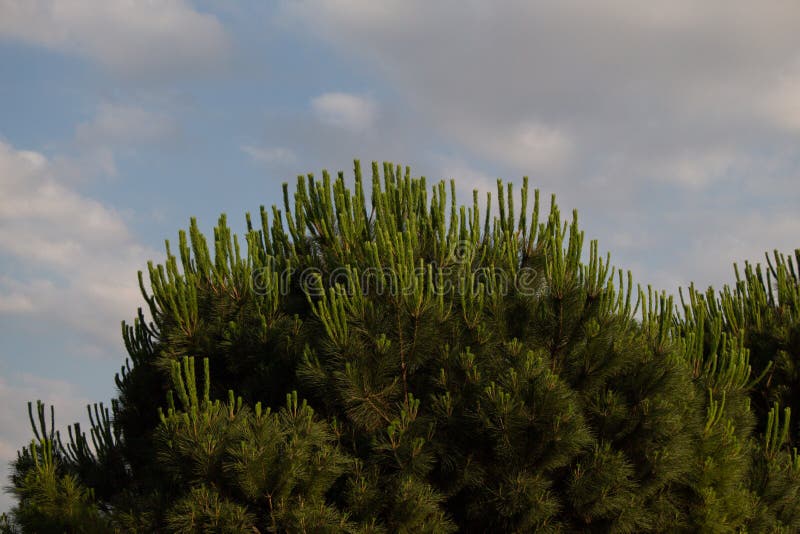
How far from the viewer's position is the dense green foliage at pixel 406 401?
7.57m

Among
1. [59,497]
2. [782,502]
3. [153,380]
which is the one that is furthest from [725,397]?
[59,497]

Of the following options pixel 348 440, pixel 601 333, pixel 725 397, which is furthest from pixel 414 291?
pixel 725 397

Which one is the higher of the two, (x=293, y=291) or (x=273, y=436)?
(x=293, y=291)

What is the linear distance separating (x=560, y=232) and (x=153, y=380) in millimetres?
5449

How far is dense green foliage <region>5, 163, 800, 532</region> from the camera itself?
757cm

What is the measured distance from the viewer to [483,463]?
341 inches

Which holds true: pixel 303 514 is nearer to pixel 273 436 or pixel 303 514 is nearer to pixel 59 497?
Result: pixel 273 436

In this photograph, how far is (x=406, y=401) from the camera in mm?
8469

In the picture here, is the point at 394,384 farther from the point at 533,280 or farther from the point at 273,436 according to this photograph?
the point at 533,280

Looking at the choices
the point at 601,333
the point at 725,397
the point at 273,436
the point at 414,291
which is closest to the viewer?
the point at 273,436

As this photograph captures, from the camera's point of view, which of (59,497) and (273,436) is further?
(59,497)

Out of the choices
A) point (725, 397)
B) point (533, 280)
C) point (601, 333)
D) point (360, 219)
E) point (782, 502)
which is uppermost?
point (360, 219)

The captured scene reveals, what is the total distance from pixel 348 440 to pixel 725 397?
16.9ft

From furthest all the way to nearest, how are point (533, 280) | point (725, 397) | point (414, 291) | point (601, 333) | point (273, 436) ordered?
point (725, 397) < point (533, 280) < point (601, 333) < point (414, 291) < point (273, 436)
